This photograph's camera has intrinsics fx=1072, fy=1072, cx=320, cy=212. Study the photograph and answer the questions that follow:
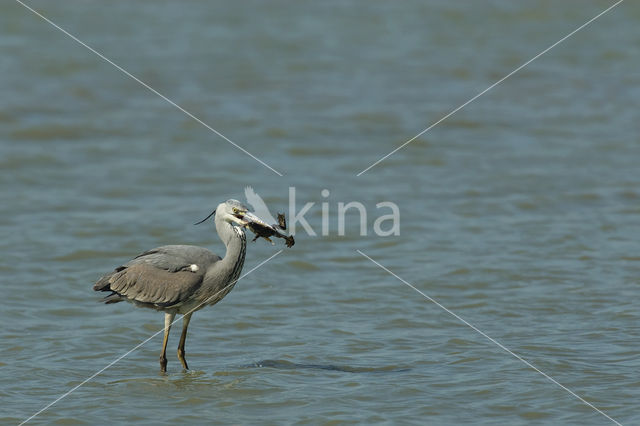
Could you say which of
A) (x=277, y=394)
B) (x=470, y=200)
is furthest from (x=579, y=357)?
(x=470, y=200)

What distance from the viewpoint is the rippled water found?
7840 mm

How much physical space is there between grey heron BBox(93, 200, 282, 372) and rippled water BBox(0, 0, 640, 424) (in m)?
0.62

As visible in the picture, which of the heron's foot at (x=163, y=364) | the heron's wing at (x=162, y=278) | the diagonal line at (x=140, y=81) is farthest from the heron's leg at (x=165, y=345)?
the diagonal line at (x=140, y=81)

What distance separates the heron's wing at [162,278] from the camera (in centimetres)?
791

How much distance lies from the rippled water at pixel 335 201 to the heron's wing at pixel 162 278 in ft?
2.11

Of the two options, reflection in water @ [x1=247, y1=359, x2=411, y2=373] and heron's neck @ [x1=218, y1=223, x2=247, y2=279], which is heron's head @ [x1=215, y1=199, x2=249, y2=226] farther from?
reflection in water @ [x1=247, y1=359, x2=411, y2=373]

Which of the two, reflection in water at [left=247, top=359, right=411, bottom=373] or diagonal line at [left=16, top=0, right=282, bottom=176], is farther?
diagonal line at [left=16, top=0, right=282, bottom=176]

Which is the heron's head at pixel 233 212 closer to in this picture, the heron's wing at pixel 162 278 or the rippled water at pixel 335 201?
the heron's wing at pixel 162 278

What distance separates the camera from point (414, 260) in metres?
11.0

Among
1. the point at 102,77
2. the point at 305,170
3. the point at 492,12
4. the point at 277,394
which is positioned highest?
the point at 492,12

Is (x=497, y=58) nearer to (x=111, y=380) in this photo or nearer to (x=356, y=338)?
(x=356, y=338)

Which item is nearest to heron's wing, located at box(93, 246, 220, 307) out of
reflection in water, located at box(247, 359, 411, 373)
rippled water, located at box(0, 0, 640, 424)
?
rippled water, located at box(0, 0, 640, 424)

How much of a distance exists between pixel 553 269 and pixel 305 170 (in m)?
4.37

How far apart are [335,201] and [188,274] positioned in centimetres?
505
